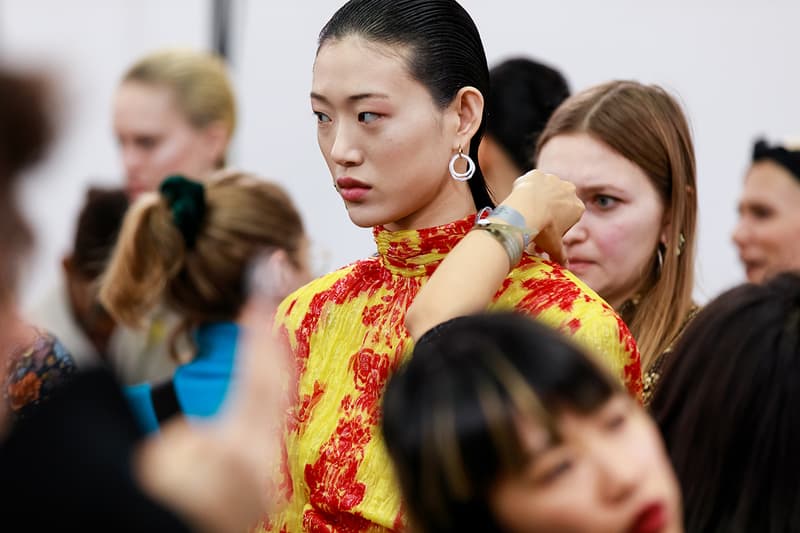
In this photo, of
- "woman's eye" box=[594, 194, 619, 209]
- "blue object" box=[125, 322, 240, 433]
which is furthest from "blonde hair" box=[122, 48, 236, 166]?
"woman's eye" box=[594, 194, 619, 209]

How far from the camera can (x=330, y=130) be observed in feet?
6.18

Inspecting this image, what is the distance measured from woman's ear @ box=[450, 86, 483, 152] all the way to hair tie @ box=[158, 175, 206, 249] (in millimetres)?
965

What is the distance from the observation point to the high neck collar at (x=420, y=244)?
187cm

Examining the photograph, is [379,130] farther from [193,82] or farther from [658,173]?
[193,82]

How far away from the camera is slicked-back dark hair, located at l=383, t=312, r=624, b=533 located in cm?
116

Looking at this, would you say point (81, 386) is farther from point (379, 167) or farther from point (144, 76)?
point (144, 76)

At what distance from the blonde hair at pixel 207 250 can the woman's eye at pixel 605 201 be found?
27.4 inches

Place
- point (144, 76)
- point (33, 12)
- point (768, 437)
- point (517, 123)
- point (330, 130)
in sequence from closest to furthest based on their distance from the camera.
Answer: point (768, 437) < point (330, 130) < point (517, 123) < point (144, 76) < point (33, 12)

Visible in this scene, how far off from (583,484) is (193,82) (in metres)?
2.91

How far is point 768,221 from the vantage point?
10.3 feet

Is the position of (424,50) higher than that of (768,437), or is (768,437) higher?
(424,50)

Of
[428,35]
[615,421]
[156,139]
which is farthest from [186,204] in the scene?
[615,421]

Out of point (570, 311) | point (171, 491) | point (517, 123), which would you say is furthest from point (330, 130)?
point (517, 123)

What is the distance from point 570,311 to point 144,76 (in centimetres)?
240
